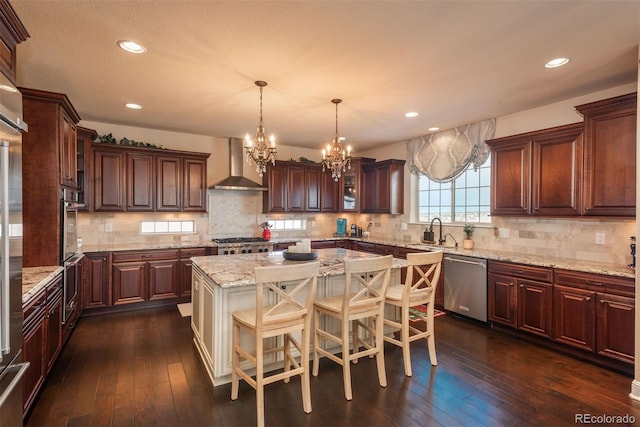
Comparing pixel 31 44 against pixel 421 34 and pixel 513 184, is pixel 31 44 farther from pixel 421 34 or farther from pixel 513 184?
pixel 513 184

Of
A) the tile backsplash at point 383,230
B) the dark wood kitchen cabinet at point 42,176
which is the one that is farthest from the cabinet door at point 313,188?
the dark wood kitchen cabinet at point 42,176

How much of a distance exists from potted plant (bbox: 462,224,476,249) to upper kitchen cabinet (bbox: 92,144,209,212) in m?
4.07

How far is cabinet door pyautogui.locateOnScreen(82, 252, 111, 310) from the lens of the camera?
13.8ft

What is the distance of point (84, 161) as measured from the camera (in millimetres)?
4219

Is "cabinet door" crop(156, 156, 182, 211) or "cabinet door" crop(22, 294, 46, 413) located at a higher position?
"cabinet door" crop(156, 156, 182, 211)

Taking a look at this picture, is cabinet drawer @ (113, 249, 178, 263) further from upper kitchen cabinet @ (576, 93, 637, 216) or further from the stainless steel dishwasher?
upper kitchen cabinet @ (576, 93, 637, 216)

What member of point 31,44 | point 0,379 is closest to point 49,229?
point 31,44

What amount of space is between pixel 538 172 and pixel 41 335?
4.96 metres

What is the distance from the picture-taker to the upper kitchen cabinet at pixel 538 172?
135 inches

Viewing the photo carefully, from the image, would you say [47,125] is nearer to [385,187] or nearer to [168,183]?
[168,183]

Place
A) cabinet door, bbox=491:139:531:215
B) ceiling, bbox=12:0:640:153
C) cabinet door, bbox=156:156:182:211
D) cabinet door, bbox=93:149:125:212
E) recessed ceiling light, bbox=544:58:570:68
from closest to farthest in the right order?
ceiling, bbox=12:0:640:153
recessed ceiling light, bbox=544:58:570:68
cabinet door, bbox=491:139:531:215
cabinet door, bbox=93:149:125:212
cabinet door, bbox=156:156:182:211

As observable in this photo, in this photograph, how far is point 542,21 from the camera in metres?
2.20

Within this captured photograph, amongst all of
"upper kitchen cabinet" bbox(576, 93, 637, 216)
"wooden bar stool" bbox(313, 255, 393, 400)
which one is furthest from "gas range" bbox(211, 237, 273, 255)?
"upper kitchen cabinet" bbox(576, 93, 637, 216)

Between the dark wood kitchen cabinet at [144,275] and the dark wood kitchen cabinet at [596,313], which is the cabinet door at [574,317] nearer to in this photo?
the dark wood kitchen cabinet at [596,313]
